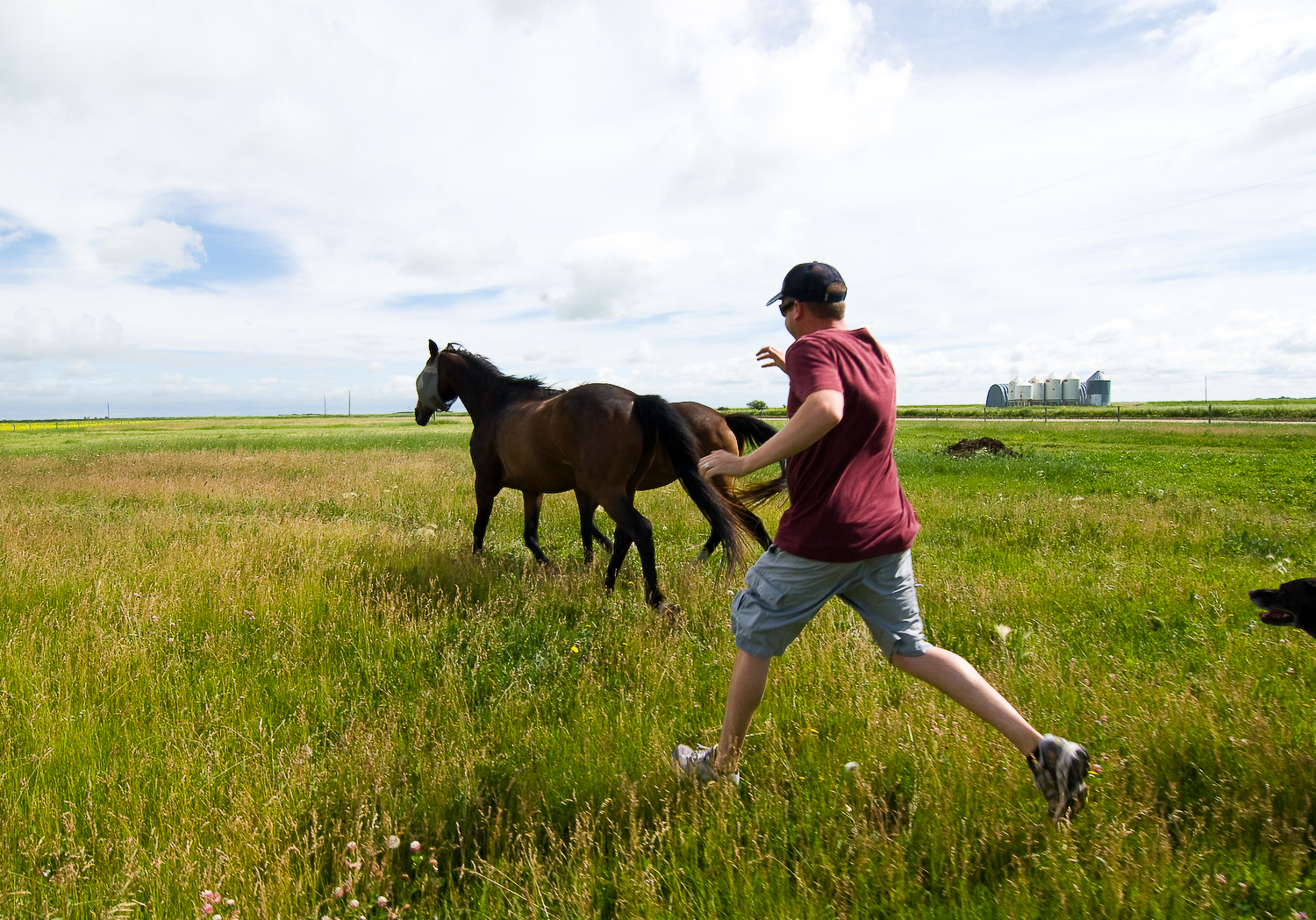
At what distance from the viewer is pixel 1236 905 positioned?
2109 mm

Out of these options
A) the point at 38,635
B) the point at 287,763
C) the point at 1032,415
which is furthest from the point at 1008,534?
the point at 1032,415

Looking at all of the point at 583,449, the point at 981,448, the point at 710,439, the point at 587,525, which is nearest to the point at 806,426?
the point at 583,449

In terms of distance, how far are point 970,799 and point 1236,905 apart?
0.80 meters

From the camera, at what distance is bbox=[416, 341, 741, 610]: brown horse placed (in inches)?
223

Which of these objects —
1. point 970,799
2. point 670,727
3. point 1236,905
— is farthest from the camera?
point 670,727

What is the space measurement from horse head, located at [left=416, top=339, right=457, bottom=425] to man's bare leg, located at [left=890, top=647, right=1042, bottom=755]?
735 cm

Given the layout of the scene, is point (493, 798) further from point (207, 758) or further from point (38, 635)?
point (38, 635)

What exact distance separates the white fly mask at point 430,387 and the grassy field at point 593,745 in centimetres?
260

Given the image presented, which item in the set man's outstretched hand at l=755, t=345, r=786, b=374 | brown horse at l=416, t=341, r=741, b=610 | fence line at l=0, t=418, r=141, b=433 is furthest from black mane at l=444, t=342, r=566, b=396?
fence line at l=0, t=418, r=141, b=433

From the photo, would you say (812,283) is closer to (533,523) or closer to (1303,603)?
(1303,603)

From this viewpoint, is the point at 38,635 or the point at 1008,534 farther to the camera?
the point at 1008,534

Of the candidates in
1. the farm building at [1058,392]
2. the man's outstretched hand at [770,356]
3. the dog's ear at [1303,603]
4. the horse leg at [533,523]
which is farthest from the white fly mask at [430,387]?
the farm building at [1058,392]

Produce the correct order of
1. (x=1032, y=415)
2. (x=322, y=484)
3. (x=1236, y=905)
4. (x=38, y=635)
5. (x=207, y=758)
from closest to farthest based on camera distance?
1. (x=1236, y=905)
2. (x=207, y=758)
3. (x=38, y=635)
4. (x=322, y=484)
5. (x=1032, y=415)

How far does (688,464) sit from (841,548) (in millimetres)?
3151
